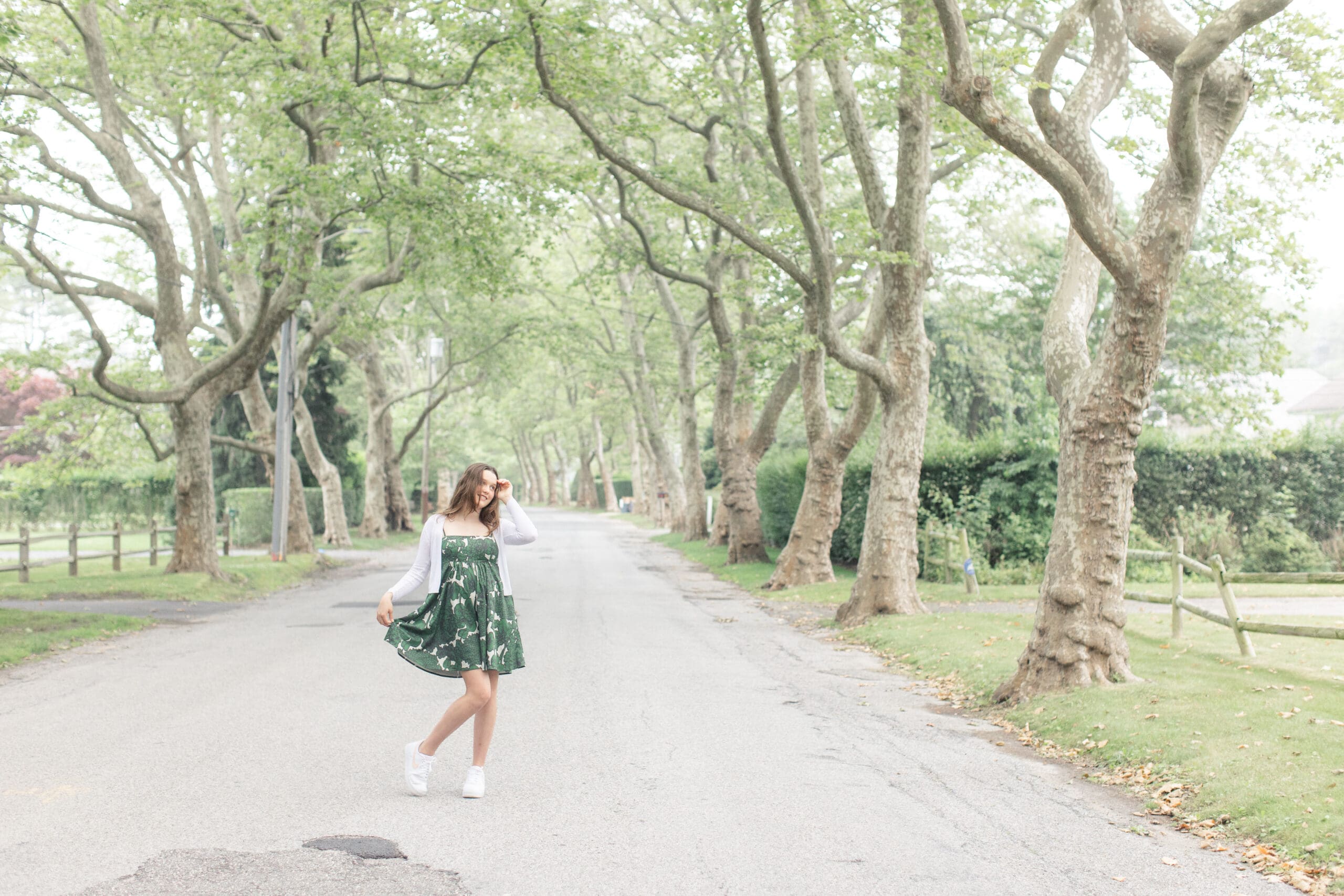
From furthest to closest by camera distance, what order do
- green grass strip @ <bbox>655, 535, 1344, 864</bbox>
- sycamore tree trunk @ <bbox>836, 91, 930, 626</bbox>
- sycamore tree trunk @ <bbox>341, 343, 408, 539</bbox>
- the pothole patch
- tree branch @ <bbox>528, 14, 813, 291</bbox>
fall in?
sycamore tree trunk @ <bbox>341, 343, 408, 539</bbox> < tree branch @ <bbox>528, 14, 813, 291</bbox> < sycamore tree trunk @ <bbox>836, 91, 930, 626</bbox> < green grass strip @ <bbox>655, 535, 1344, 864</bbox> < the pothole patch

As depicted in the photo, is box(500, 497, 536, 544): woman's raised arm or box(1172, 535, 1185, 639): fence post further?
box(1172, 535, 1185, 639): fence post

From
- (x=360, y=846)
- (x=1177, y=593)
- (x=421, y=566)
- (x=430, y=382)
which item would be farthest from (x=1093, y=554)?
(x=430, y=382)

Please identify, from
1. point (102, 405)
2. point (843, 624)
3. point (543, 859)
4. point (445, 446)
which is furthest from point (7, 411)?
point (543, 859)

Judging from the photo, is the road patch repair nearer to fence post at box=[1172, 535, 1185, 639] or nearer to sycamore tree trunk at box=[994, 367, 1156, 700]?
sycamore tree trunk at box=[994, 367, 1156, 700]

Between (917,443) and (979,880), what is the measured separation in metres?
10.8

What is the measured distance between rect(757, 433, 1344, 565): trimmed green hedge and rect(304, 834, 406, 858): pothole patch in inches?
673

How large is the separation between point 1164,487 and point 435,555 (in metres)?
18.6

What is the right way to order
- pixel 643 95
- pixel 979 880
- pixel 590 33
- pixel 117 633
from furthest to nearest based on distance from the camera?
pixel 643 95, pixel 590 33, pixel 117 633, pixel 979 880

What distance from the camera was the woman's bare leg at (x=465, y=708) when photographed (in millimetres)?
6445

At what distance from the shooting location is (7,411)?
4697 cm

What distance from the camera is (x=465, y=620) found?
21.2 ft

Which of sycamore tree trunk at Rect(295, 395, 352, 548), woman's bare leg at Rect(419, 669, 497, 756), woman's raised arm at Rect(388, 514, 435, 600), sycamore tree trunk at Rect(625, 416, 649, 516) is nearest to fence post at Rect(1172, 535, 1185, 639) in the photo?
woman's bare leg at Rect(419, 669, 497, 756)

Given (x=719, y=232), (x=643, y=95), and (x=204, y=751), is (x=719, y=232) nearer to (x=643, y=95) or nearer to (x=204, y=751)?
(x=643, y=95)

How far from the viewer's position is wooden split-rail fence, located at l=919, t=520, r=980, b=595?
20250 millimetres
